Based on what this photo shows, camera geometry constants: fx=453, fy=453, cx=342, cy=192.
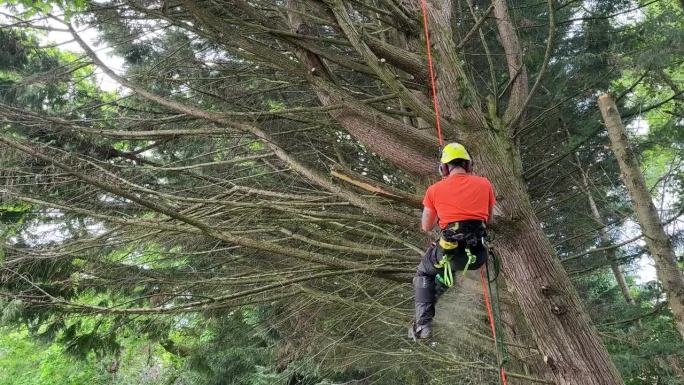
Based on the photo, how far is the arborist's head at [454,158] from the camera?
119 inches

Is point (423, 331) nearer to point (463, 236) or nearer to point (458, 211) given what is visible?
point (463, 236)

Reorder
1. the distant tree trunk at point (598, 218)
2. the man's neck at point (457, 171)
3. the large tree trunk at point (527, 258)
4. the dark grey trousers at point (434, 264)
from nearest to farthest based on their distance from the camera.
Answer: the large tree trunk at point (527, 258), the man's neck at point (457, 171), the dark grey trousers at point (434, 264), the distant tree trunk at point (598, 218)

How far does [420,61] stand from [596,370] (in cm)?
276

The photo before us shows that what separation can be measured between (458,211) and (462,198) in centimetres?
9

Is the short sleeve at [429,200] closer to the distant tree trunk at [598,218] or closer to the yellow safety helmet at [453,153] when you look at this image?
the yellow safety helmet at [453,153]

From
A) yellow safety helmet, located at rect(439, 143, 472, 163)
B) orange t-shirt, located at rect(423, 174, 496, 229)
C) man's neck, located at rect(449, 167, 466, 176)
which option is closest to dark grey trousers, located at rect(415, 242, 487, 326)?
orange t-shirt, located at rect(423, 174, 496, 229)

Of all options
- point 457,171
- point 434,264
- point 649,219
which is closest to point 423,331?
point 434,264

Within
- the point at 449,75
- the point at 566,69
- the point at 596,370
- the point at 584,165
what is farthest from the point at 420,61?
the point at 584,165

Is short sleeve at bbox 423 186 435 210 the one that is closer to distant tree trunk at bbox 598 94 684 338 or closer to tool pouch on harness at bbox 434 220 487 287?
tool pouch on harness at bbox 434 220 487 287

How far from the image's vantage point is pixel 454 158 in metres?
3.02

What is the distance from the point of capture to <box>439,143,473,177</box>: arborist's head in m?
3.02

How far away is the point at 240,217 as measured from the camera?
4.54 m

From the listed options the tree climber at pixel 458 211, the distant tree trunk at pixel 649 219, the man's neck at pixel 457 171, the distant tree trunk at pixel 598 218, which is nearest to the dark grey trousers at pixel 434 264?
the tree climber at pixel 458 211

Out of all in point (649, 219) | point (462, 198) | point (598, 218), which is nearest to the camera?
point (462, 198)
